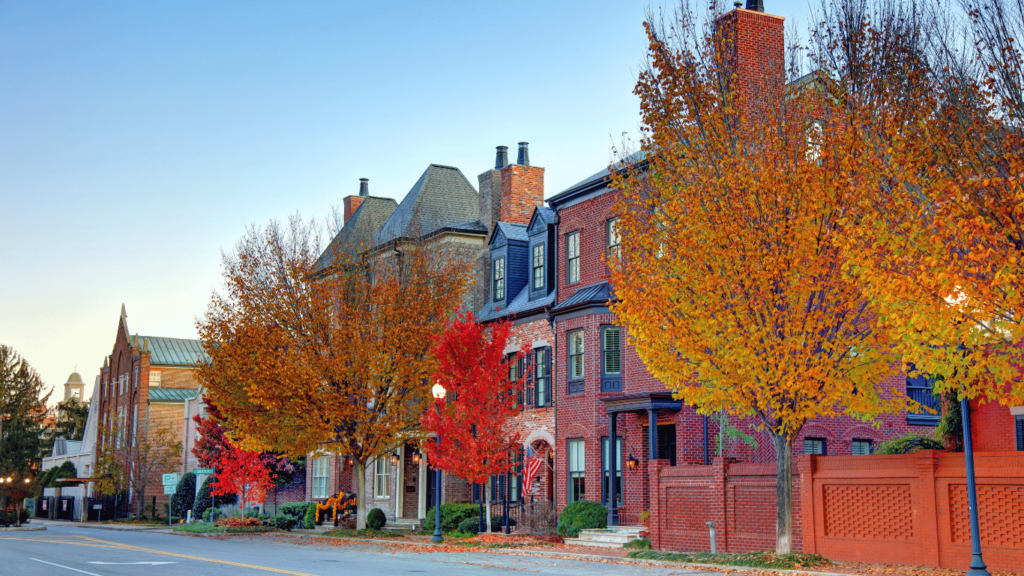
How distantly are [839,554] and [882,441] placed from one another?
35.8 feet

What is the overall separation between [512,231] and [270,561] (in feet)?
62.4

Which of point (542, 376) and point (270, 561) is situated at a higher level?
point (542, 376)

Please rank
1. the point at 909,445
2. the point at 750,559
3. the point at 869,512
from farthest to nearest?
the point at 909,445, the point at 750,559, the point at 869,512

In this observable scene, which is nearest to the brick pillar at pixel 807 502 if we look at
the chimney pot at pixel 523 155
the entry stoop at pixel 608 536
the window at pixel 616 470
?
the entry stoop at pixel 608 536

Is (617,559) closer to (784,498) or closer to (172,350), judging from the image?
(784,498)

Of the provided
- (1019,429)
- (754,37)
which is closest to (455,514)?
(1019,429)

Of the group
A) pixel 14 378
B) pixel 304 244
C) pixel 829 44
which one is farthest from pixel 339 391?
pixel 14 378

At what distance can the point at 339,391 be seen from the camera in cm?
3397

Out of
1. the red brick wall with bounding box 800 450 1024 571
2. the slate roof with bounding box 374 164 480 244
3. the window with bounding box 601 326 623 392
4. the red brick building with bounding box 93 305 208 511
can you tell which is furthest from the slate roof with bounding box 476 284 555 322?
the red brick building with bounding box 93 305 208 511

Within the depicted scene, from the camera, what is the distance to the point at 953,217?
1553 centimetres

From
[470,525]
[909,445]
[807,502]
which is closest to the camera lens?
[807,502]

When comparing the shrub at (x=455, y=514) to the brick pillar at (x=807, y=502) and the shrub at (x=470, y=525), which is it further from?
the brick pillar at (x=807, y=502)

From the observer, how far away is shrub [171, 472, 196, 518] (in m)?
55.8

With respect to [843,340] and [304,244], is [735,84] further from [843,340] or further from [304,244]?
[304,244]
